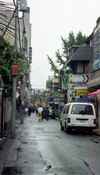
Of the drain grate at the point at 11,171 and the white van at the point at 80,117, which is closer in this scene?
the drain grate at the point at 11,171

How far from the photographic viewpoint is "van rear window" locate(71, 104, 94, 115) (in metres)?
33.5

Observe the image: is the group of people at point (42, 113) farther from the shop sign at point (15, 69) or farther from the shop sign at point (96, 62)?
the shop sign at point (15, 69)

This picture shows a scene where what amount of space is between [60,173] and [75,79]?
2194 inches

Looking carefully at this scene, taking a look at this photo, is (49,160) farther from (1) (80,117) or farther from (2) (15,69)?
(1) (80,117)

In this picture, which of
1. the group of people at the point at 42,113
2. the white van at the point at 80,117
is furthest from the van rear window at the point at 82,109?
the group of people at the point at 42,113

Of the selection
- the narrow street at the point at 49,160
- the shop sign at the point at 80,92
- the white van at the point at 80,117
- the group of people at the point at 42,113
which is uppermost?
the narrow street at the point at 49,160

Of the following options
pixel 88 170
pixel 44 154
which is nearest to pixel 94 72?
pixel 44 154

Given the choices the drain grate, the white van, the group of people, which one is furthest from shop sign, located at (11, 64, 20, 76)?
the group of people

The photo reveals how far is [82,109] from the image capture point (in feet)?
110

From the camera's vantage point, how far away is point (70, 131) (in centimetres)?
3459

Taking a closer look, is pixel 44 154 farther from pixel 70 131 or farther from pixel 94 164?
pixel 70 131

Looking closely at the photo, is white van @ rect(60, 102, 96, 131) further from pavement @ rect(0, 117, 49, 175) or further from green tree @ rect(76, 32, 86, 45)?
green tree @ rect(76, 32, 86, 45)

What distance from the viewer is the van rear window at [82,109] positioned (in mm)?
33531

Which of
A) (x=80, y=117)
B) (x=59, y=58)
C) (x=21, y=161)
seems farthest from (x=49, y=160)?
(x=59, y=58)
